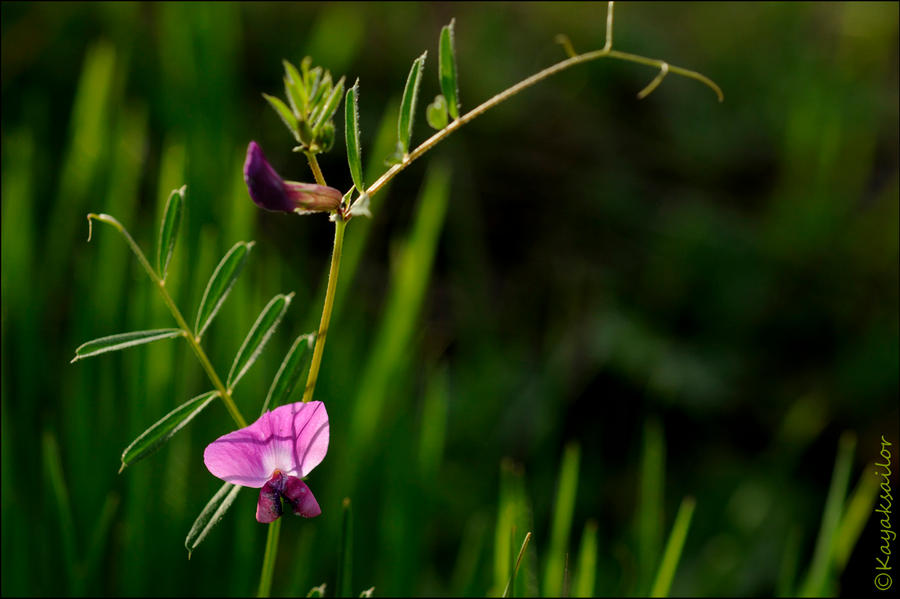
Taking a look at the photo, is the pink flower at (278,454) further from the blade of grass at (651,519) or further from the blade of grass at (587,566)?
the blade of grass at (651,519)

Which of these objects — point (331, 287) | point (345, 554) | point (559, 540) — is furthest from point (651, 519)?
point (331, 287)

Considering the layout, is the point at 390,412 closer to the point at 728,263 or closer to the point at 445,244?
the point at 445,244

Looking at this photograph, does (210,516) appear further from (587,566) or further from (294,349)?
(587,566)

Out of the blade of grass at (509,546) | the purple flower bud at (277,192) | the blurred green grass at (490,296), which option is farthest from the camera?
the blurred green grass at (490,296)

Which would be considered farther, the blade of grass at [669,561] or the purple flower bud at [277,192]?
the blade of grass at [669,561]

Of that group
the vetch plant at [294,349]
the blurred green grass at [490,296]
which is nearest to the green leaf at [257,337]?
the vetch plant at [294,349]

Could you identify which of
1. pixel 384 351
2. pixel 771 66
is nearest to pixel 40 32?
pixel 384 351
